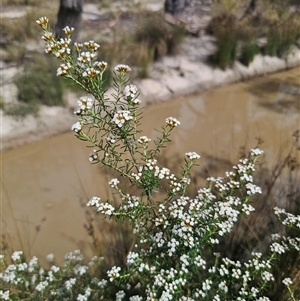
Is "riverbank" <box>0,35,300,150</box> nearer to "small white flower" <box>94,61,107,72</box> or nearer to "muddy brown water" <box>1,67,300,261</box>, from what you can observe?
"muddy brown water" <box>1,67,300,261</box>

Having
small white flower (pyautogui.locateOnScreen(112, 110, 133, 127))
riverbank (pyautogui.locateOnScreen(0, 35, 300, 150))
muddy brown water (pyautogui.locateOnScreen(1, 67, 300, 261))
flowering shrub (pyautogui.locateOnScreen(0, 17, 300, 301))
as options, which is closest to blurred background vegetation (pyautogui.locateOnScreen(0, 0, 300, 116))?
riverbank (pyautogui.locateOnScreen(0, 35, 300, 150))

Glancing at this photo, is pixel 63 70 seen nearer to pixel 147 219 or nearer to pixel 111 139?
pixel 111 139

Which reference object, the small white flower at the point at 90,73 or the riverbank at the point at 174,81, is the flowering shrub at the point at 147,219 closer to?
the small white flower at the point at 90,73

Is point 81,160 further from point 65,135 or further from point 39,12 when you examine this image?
point 39,12

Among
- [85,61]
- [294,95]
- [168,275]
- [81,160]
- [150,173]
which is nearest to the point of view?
[85,61]

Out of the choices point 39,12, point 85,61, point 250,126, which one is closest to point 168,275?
point 85,61

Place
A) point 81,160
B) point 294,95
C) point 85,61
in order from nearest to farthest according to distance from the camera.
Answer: point 85,61 < point 81,160 < point 294,95

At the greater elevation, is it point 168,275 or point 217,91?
point 168,275
